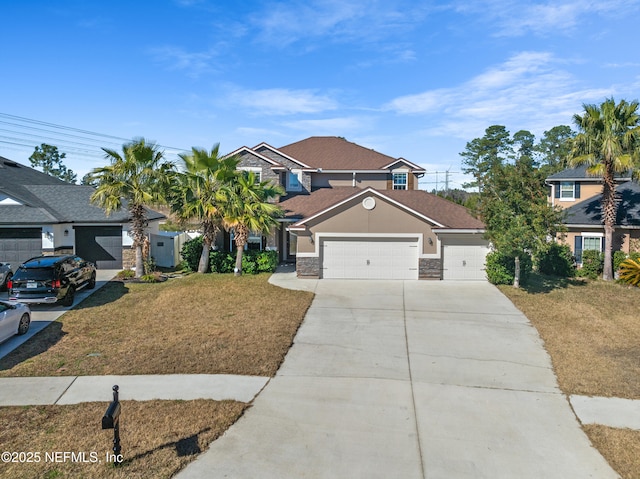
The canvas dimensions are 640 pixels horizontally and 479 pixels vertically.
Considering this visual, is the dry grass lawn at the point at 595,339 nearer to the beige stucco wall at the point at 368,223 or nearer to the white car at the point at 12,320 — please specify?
the beige stucco wall at the point at 368,223

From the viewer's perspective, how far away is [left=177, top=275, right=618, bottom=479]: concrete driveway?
6715 mm

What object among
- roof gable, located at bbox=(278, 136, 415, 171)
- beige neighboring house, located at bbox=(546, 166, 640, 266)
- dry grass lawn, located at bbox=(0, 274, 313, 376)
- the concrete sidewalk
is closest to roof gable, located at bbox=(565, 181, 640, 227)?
beige neighboring house, located at bbox=(546, 166, 640, 266)

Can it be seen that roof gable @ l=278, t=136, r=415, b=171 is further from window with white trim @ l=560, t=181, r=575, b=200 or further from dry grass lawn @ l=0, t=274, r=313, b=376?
dry grass lawn @ l=0, t=274, r=313, b=376

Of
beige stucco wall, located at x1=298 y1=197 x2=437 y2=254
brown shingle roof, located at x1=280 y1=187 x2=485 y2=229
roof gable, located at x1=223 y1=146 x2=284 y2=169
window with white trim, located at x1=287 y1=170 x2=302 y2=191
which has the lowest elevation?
beige stucco wall, located at x1=298 y1=197 x2=437 y2=254

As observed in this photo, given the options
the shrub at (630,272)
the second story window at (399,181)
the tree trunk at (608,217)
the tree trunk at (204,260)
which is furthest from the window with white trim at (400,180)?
the tree trunk at (204,260)

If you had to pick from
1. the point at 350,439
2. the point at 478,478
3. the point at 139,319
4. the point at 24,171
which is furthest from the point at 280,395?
the point at 24,171

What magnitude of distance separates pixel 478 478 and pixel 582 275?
18933 millimetres

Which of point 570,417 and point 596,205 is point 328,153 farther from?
point 570,417

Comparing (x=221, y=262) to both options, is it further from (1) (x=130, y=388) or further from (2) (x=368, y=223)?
(1) (x=130, y=388)

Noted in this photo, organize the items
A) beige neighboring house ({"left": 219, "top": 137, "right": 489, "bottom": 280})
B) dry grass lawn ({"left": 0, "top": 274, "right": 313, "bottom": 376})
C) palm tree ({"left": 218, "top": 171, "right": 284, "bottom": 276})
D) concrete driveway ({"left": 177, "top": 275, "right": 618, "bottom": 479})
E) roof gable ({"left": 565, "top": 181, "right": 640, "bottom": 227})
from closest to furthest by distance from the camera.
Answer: concrete driveway ({"left": 177, "top": 275, "right": 618, "bottom": 479}) < dry grass lawn ({"left": 0, "top": 274, "right": 313, "bottom": 376}) < palm tree ({"left": 218, "top": 171, "right": 284, "bottom": 276}) < beige neighboring house ({"left": 219, "top": 137, "right": 489, "bottom": 280}) < roof gable ({"left": 565, "top": 181, "right": 640, "bottom": 227})

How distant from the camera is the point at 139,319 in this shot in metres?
14.4

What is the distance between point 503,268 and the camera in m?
19.8

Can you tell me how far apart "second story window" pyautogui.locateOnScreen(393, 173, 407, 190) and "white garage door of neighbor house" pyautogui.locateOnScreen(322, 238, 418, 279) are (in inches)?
341

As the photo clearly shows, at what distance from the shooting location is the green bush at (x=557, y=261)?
22062 millimetres
